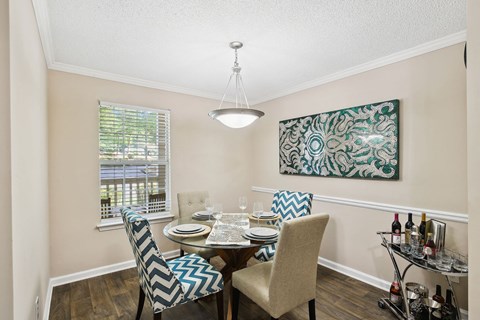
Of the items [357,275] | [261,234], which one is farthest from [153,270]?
[357,275]

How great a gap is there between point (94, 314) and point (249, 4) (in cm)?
294

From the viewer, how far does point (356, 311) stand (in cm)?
216

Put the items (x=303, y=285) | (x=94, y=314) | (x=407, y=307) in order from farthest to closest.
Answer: (x=94, y=314), (x=407, y=307), (x=303, y=285)

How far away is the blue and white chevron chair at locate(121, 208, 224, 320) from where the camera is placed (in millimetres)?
1580

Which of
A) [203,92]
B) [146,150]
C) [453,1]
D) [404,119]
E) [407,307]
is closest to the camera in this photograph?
[453,1]

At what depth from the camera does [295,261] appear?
167 cm

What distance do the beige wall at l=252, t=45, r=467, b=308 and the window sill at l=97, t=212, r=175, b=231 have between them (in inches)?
82.8

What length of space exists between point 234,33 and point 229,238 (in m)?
1.79

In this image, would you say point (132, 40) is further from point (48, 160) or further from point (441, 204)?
point (441, 204)

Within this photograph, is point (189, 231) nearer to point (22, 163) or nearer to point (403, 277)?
point (22, 163)

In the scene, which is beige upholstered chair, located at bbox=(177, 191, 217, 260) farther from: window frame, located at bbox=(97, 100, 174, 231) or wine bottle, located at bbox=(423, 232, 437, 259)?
wine bottle, located at bbox=(423, 232, 437, 259)

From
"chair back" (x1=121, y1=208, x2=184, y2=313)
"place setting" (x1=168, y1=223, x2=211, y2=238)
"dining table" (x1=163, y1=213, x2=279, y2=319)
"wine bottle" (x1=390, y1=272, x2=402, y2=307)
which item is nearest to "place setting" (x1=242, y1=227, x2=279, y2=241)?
"dining table" (x1=163, y1=213, x2=279, y2=319)

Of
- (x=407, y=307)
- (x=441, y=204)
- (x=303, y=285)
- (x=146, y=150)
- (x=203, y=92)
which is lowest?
(x=407, y=307)

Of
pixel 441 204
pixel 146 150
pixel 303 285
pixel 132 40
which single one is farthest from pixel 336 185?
pixel 132 40
